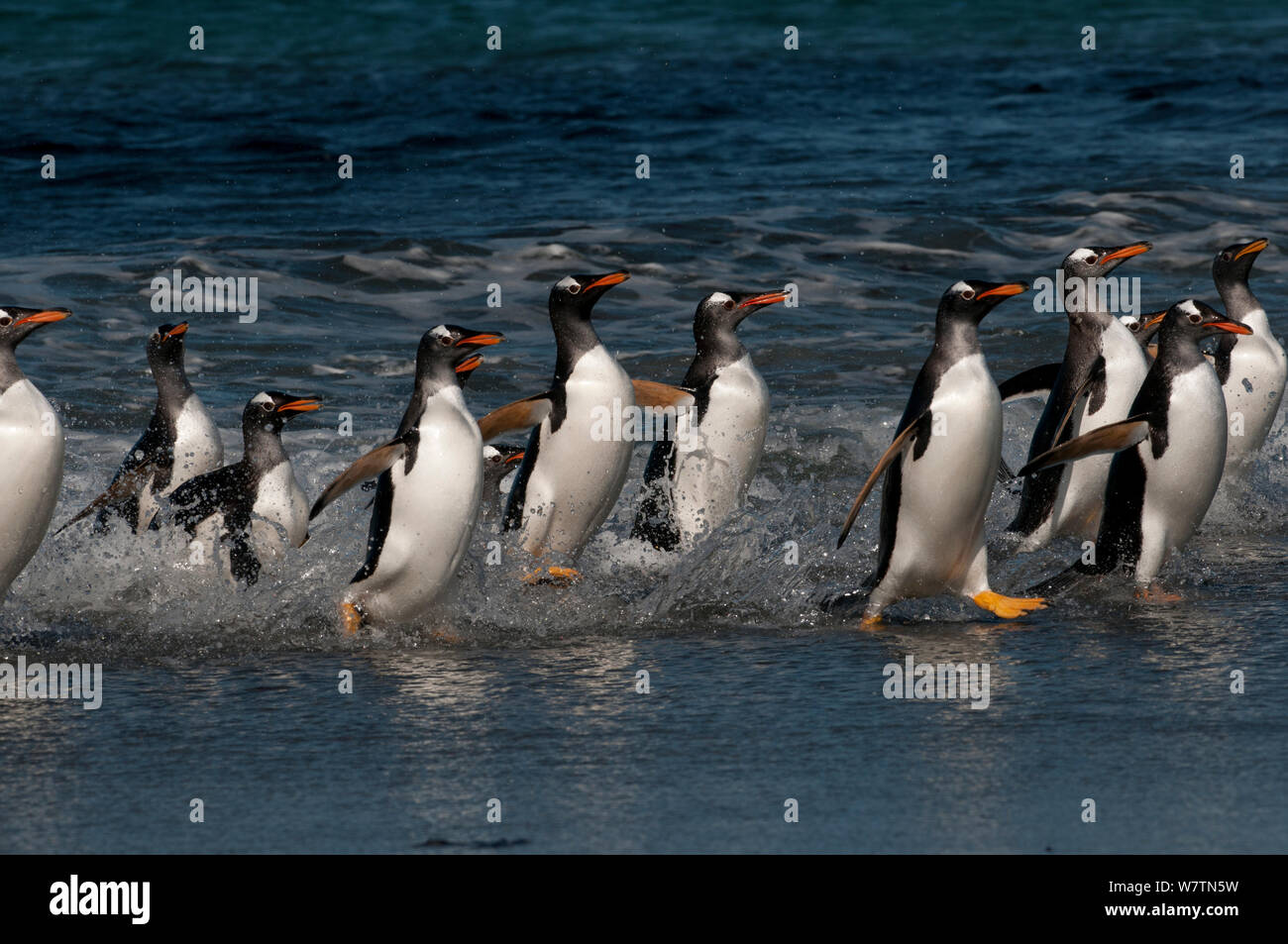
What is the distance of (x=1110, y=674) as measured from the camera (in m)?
4.34

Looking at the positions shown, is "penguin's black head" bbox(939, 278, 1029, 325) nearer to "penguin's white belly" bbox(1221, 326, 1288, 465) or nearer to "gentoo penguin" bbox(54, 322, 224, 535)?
"penguin's white belly" bbox(1221, 326, 1288, 465)

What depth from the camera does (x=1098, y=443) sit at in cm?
532

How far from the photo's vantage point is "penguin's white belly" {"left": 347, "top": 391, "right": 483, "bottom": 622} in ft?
17.2

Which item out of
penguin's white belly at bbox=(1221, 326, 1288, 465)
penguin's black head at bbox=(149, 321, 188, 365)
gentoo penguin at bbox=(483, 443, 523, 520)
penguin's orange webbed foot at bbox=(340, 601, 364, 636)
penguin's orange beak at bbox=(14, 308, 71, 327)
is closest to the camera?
penguin's orange webbed foot at bbox=(340, 601, 364, 636)

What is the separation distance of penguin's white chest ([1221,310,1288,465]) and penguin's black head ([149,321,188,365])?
3973 millimetres

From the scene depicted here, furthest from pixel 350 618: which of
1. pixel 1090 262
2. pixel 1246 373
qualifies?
pixel 1246 373

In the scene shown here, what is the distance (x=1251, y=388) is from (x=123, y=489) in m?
4.23

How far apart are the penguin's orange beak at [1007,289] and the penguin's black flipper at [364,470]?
177 cm

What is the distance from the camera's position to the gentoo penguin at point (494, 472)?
6.71m

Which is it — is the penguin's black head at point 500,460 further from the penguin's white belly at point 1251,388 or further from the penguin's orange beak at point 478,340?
the penguin's white belly at point 1251,388

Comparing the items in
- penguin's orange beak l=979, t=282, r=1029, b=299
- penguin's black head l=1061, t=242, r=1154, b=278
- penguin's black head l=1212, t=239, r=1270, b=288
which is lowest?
penguin's orange beak l=979, t=282, r=1029, b=299

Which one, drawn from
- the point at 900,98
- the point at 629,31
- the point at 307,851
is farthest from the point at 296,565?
the point at 629,31

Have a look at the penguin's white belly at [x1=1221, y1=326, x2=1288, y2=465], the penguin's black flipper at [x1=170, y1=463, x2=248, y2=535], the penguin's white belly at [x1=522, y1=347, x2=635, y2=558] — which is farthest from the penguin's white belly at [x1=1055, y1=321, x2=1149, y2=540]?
the penguin's black flipper at [x1=170, y1=463, x2=248, y2=535]
